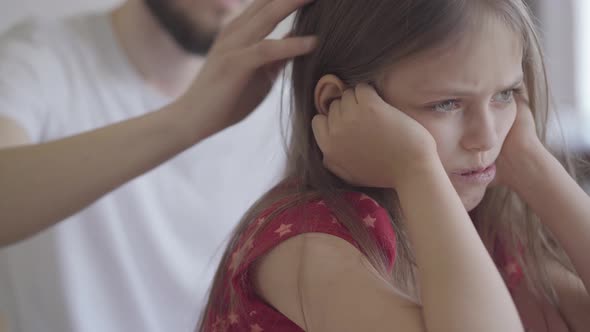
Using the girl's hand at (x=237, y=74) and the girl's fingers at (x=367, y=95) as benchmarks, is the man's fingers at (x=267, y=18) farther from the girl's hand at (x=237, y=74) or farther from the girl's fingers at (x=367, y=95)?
the girl's fingers at (x=367, y=95)

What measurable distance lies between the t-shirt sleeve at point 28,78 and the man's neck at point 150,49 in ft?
0.50

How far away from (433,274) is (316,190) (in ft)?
0.63

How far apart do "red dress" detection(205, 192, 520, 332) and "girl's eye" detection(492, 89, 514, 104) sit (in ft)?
0.53

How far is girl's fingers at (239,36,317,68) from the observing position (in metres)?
0.71

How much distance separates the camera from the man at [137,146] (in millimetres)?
793

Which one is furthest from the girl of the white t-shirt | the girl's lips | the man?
the white t-shirt

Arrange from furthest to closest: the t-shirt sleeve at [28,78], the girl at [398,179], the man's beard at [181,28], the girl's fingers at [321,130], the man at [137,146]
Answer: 1. the man's beard at [181,28]
2. the t-shirt sleeve at [28,78]
3. the man at [137,146]
4. the girl's fingers at [321,130]
5. the girl at [398,179]

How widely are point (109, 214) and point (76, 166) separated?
0.41 m

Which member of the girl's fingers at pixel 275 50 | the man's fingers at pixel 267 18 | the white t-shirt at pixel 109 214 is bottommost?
the white t-shirt at pixel 109 214

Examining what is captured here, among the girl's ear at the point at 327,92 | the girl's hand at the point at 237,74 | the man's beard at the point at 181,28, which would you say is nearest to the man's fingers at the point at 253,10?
the girl's hand at the point at 237,74

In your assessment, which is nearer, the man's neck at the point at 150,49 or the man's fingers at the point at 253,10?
the man's fingers at the point at 253,10

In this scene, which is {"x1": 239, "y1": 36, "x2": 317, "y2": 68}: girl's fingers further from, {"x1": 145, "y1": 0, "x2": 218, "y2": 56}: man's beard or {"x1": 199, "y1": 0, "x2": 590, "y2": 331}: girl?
{"x1": 145, "y1": 0, "x2": 218, "y2": 56}: man's beard

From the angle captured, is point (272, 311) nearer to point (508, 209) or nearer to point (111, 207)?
point (508, 209)

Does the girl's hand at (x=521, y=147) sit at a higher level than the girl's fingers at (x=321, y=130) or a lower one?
lower
